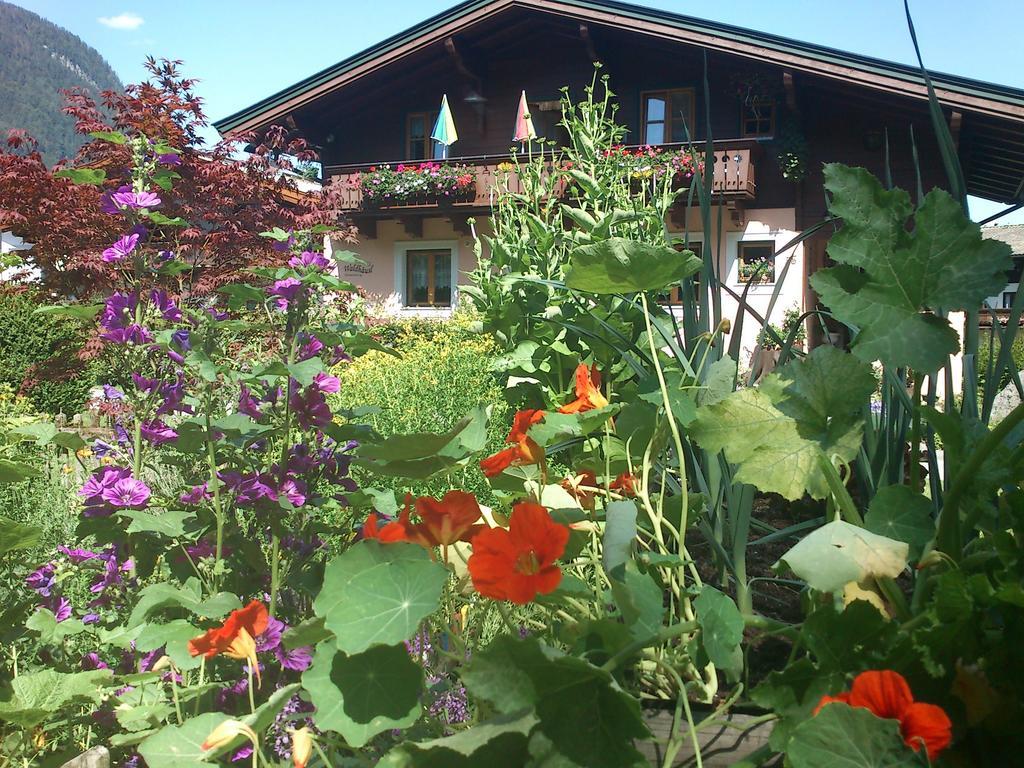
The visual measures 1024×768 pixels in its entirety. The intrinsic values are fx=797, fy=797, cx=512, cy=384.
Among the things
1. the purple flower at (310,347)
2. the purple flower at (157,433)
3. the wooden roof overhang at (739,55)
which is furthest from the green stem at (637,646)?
the wooden roof overhang at (739,55)

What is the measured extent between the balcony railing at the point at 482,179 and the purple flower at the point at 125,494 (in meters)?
11.2

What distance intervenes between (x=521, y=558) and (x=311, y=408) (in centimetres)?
80

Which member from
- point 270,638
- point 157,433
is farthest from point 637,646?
point 157,433

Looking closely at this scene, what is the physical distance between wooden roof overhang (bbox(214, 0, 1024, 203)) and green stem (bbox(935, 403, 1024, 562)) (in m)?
11.3

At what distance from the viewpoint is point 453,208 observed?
14117 millimetres

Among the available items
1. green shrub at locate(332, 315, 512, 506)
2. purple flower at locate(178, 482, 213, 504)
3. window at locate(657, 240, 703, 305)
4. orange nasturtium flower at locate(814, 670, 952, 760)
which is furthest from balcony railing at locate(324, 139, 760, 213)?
orange nasturtium flower at locate(814, 670, 952, 760)

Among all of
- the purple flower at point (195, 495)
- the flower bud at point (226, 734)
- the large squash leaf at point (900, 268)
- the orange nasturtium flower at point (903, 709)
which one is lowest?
the flower bud at point (226, 734)

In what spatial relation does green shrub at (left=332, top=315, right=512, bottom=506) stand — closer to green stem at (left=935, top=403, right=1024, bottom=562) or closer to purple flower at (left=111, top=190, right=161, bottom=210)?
purple flower at (left=111, top=190, right=161, bottom=210)

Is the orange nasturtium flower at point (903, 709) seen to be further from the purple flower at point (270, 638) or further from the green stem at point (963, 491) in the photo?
the purple flower at point (270, 638)

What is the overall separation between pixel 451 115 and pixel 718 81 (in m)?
4.84

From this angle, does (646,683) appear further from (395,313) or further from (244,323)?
(395,313)

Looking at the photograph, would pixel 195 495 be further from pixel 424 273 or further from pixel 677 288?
pixel 424 273

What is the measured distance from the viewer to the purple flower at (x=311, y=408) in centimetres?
140

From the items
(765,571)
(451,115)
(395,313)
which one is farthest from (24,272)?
(765,571)
